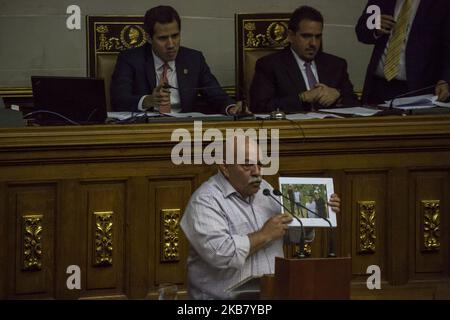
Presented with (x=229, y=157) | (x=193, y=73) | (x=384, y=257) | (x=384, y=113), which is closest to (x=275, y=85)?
(x=193, y=73)

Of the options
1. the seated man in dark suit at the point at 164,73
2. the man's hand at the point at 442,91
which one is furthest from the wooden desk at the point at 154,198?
the seated man in dark suit at the point at 164,73

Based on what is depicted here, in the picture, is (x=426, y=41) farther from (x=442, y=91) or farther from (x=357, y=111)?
(x=357, y=111)

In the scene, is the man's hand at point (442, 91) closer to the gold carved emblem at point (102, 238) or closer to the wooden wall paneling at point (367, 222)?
the wooden wall paneling at point (367, 222)

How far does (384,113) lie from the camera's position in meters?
6.43

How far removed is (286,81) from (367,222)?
4.15 ft

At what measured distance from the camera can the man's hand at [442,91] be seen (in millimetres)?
6734

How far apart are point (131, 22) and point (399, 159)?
2.09 meters

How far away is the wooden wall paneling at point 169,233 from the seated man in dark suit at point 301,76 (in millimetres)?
1132

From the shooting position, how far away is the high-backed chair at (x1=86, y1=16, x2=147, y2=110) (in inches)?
295

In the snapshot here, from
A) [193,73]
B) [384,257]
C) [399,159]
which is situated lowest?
[384,257]

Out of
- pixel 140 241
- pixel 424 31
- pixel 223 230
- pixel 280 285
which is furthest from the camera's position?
pixel 424 31

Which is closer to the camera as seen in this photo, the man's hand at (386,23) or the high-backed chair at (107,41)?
the man's hand at (386,23)

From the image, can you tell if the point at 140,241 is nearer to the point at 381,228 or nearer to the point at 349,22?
the point at 381,228

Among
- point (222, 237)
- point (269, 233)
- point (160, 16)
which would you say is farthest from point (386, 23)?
point (222, 237)
